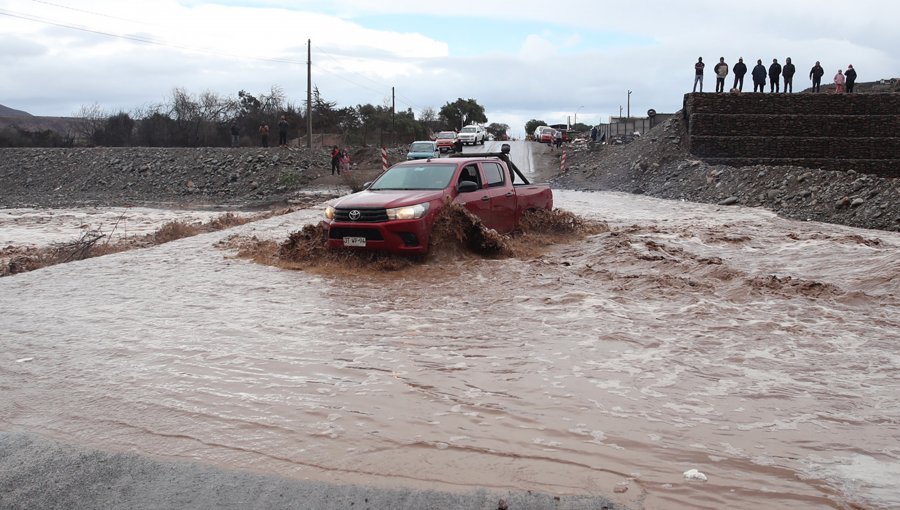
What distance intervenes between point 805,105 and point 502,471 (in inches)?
1267

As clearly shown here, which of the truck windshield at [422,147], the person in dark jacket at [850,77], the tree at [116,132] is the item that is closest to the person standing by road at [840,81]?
the person in dark jacket at [850,77]

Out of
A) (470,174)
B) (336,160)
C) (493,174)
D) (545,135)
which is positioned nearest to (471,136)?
(545,135)

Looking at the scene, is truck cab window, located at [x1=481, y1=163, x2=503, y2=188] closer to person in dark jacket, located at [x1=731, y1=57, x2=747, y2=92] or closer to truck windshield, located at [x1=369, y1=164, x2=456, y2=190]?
truck windshield, located at [x1=369, y1=164, x2=456, y2=190]

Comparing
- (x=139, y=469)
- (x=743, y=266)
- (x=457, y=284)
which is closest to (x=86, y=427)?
(x=139, y=469)

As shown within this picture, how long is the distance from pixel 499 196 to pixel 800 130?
23.3m

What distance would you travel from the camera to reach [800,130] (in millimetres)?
31297

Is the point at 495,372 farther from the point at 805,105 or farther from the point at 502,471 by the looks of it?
the point at 805,105

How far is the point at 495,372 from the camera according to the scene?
19.6 feet

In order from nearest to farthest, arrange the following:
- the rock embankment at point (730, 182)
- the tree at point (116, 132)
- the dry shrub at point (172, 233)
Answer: the dry shrub at point (172, 233), the rock embankment at point (730, 182), the tree at point (116, 132)

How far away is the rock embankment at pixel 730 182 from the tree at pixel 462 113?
168ft

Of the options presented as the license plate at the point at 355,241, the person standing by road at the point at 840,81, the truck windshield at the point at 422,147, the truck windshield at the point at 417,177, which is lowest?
the license plate at the point at 355,241

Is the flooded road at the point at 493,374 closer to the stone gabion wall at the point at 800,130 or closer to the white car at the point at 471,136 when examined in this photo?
the stone gabion wall at the point at 800,130

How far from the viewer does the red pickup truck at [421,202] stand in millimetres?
10375

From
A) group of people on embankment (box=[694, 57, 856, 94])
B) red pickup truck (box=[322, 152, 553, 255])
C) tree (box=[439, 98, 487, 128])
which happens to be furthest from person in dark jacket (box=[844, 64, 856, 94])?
tree (box=[439, 98, 487, 128])
